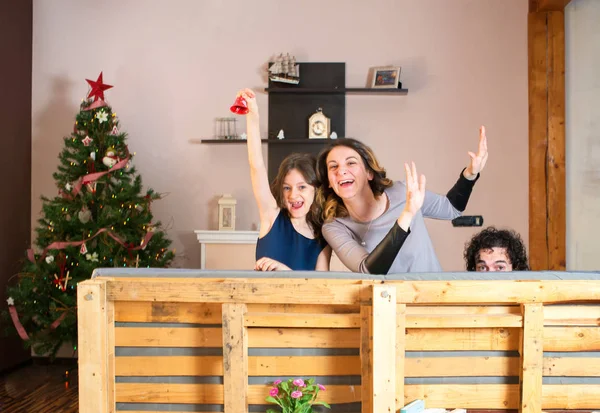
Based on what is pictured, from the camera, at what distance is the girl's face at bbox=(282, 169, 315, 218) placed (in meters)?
2.72

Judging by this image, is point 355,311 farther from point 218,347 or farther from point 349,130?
point 349,130

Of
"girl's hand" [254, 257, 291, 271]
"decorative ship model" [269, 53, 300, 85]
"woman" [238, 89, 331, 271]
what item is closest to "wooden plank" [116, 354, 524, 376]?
"girl's hand" [254, 257, 291, 271]

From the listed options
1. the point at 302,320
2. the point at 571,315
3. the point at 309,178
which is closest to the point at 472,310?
the point at 571,315

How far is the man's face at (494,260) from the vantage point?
9.18 ft

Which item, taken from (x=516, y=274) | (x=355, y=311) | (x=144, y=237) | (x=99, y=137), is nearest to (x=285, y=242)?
(x=355, y=311)

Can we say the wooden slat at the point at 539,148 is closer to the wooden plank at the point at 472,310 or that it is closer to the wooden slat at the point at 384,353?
the wooden plank at the point at 472,310

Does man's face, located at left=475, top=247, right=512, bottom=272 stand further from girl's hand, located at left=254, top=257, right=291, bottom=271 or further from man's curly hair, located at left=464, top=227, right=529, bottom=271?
girl's hand, located at left=254, top=257, right=291, bottom=271

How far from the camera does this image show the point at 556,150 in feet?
15.4

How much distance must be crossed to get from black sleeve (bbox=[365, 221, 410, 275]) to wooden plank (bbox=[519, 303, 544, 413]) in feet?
1.39

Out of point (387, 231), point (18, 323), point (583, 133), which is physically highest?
point (583, 133)

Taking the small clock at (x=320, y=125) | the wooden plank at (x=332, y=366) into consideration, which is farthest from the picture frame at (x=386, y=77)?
the wooden plank at (x=332, y=366)

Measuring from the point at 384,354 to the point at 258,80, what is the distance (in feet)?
12.2

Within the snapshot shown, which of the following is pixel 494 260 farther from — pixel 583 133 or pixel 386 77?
pixel 386 77

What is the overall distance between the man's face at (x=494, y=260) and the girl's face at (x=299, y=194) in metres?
0.79
